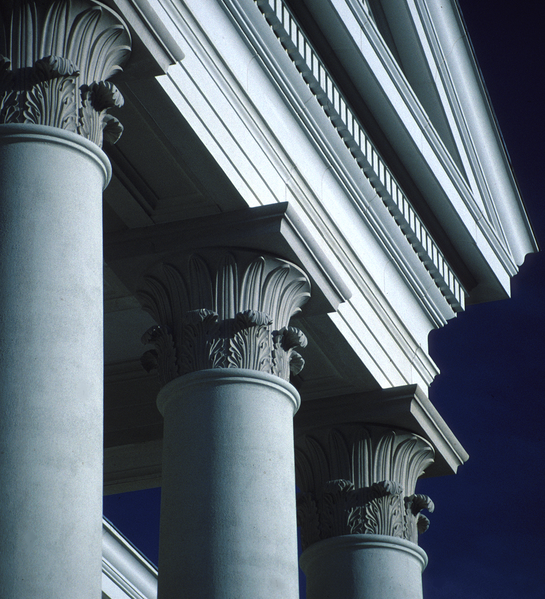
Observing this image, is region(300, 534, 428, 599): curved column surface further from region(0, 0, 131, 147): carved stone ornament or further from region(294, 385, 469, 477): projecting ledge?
region(0, 0, 131, 147): carved stone ornament

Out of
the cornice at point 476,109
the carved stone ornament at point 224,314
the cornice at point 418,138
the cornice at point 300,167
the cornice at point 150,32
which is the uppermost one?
the cornice at point 476,109

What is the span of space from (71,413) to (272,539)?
421 inches

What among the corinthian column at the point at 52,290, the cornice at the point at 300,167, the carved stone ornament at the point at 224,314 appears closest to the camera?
the corinthian column at the point at 52,290

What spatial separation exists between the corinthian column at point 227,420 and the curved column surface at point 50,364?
8.49m

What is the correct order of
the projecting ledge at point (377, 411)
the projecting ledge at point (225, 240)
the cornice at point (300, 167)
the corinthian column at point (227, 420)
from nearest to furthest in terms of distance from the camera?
the corinthian column at point (227, 420)
the cornice at point (300, 167)
the projecting ledge at point (225, 240)
the projecting ledge at point (377, 411)

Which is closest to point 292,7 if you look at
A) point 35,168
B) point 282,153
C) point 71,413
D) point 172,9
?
point 282,153

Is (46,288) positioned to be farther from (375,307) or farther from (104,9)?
(375,307)

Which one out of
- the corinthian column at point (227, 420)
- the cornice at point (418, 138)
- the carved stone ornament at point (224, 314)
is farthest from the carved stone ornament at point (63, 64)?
the cornice at point (418, 138)

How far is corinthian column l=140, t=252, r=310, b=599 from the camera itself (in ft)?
108

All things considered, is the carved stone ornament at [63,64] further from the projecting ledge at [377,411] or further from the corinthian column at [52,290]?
the projecting ledge at [377,411]

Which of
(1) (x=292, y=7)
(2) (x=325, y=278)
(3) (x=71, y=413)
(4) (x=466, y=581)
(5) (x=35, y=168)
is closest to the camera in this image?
(3) (x=71, y=413)

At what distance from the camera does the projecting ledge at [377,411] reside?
150 ft

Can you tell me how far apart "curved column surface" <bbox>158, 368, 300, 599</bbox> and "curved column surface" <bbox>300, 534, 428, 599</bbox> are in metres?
9.69

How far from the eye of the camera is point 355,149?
149ft
